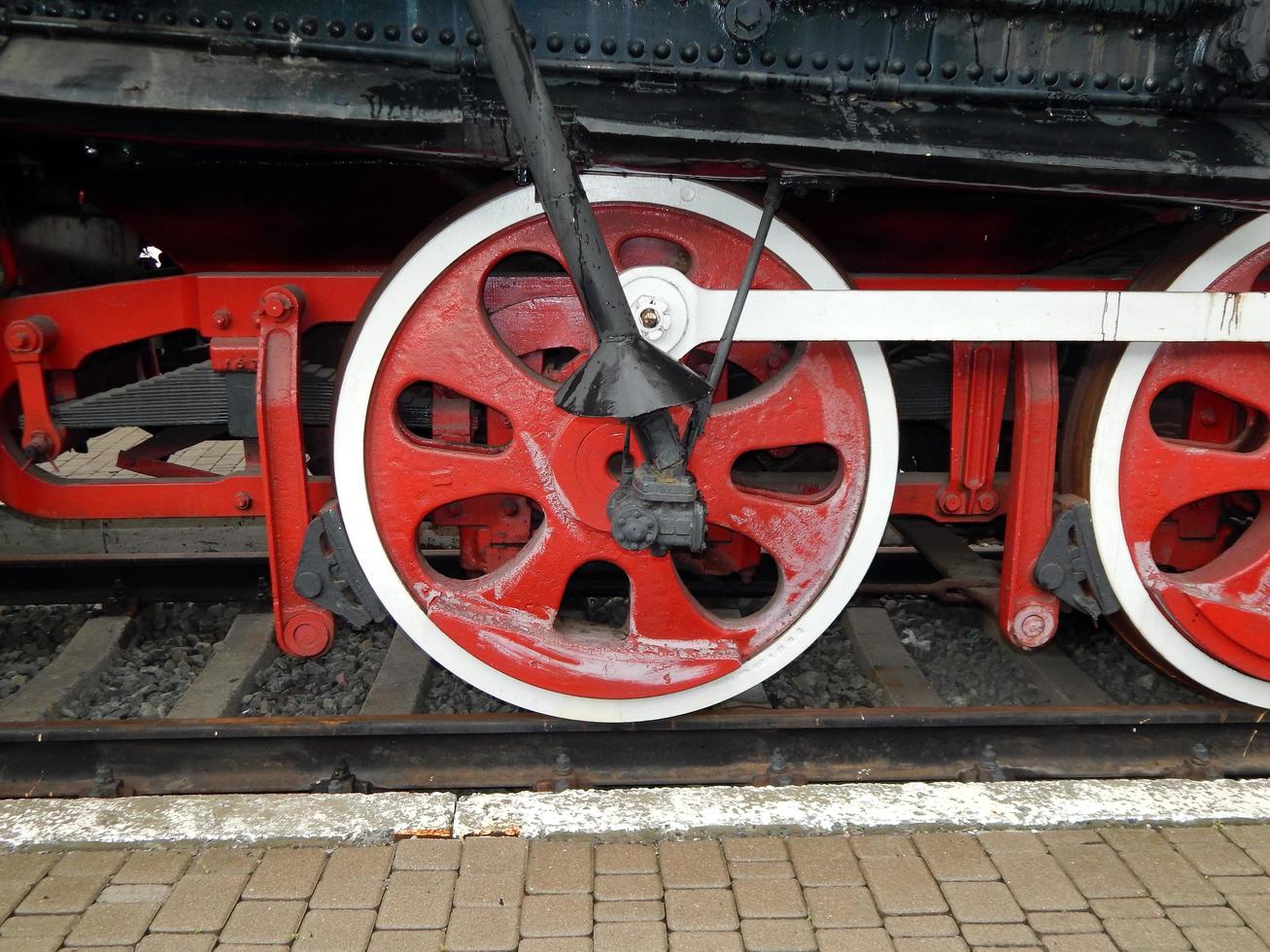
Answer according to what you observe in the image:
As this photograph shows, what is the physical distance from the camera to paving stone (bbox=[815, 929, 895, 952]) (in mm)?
2045

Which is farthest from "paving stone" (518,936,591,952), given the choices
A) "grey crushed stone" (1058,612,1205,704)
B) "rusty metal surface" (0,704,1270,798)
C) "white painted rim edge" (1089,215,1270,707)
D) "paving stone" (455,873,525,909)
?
"grey crushed stone" (1058,612,1205,704)

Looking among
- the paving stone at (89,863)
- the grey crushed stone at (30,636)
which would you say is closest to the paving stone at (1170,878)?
the paving stone at (89,863)

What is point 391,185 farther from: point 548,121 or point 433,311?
point 548,121

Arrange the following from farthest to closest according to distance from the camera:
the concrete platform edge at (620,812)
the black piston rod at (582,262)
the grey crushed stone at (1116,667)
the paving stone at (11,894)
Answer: the grey crushed stone at (1116,667)
the concrete platform edge at (620,812)
the paving stone at (11,894)
the black piston rod at (582,262)

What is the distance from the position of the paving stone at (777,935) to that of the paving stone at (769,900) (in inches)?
0.6

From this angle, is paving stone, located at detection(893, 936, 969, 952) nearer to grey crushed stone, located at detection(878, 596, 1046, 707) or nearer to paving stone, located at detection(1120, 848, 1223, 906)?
paving stone, located at detection(1120, 848, 1223, 906)

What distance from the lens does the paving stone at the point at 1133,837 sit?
236 cm

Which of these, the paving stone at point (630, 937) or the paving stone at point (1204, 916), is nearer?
the paving stone at point (630, 937)

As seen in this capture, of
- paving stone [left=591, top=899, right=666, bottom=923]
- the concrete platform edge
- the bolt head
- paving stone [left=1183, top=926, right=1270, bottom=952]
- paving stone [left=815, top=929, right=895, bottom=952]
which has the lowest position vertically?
paving stone [left=1183, top=926, right=1270, bottom=952]

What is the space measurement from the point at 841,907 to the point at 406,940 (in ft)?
3.15

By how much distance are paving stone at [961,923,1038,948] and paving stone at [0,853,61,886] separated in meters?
2.10

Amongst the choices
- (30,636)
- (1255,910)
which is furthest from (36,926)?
(1255,910)

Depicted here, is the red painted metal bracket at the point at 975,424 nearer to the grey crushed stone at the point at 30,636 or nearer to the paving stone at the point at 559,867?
the paving stone at the point at 559,867

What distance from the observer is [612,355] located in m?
2.05
